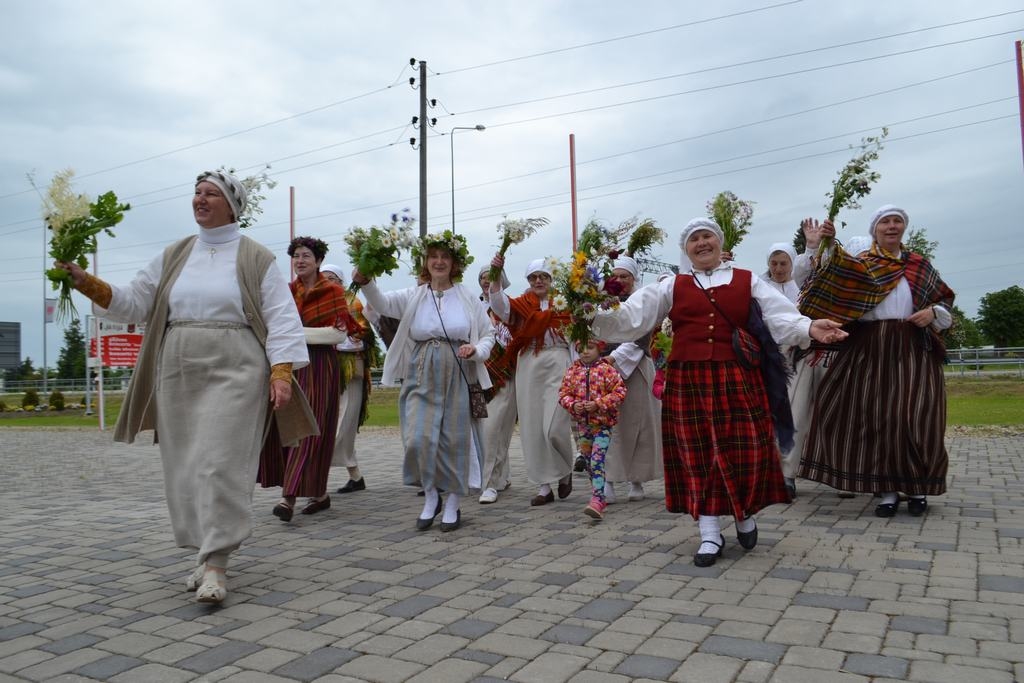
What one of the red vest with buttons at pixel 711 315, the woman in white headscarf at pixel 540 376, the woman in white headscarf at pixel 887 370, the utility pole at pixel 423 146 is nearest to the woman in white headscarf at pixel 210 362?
the red vest with buttons at pixel 711 315

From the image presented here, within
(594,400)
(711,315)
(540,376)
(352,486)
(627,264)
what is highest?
(627,264)

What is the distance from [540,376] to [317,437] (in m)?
1.99

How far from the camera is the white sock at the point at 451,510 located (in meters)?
6.10

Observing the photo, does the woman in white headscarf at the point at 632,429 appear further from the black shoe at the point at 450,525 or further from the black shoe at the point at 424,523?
the black shoe at the point at 424,523

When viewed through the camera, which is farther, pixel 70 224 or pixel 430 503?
pixel 430 503

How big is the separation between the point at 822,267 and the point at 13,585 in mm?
5508

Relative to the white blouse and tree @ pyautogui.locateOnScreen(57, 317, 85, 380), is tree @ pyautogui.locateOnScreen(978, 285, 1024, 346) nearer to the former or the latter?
the white blouse

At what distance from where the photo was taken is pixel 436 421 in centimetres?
626

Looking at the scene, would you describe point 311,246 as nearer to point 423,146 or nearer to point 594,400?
point 594,400

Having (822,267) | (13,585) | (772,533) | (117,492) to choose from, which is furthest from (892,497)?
(117,492)

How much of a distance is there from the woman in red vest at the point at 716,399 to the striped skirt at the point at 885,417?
1.48 metres

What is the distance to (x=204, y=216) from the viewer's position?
15.6ft

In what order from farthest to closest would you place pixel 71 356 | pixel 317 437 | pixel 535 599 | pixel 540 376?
pixel 71 356, pixel 540 376, pixel 317 437, pixel 535 599

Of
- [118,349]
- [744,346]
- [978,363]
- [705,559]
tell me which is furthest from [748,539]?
[978,363]
